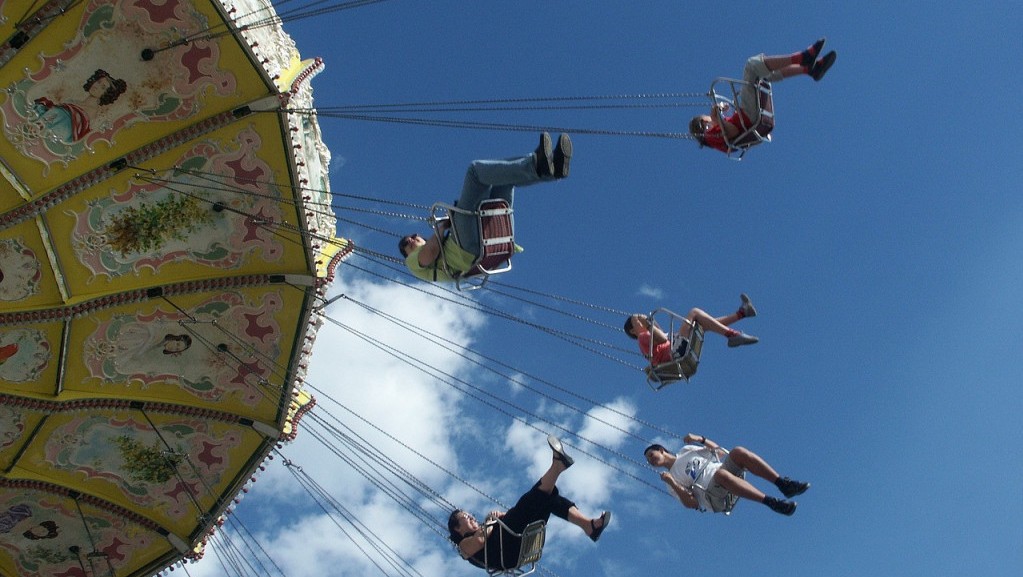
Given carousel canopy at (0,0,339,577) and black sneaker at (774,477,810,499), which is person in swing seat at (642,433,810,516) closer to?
black sneaker at (774,477,810,499)

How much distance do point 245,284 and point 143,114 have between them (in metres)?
2.46

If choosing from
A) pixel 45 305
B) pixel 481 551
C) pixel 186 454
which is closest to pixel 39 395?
pixel 45 305

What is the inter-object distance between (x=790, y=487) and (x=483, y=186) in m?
3.91

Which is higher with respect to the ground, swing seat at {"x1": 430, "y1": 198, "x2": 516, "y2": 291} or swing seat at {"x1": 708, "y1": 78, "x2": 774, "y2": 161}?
swing seat at {"x1": 708, "y1": 78, "x2": 774, "y2": 161}

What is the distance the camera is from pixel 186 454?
48.5 feet

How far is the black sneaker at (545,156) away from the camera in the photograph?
8812mm

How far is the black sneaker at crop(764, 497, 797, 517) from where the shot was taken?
376 inches

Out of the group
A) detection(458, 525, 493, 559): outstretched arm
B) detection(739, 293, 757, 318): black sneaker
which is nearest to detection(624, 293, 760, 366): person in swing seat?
detection(739, 293, 757, 318): black sneaker

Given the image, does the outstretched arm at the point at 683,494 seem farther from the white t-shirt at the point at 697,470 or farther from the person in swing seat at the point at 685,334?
the person in swing seat at the point at 685,334

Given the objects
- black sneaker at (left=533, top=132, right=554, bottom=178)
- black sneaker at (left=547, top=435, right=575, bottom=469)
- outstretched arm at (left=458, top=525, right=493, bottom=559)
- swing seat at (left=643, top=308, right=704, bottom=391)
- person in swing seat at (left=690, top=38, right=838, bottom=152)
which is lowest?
outstretched arm at (left=458, top=525, right=493, bottom=559)

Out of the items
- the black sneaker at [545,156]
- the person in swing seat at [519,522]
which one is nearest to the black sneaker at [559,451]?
the person in swing seat at [519,522]

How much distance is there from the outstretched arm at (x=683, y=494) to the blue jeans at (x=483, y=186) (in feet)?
10.8

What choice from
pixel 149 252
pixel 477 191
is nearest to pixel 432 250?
pixel 477 191

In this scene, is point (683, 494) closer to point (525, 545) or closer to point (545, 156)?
Answer: point (525, 545)
